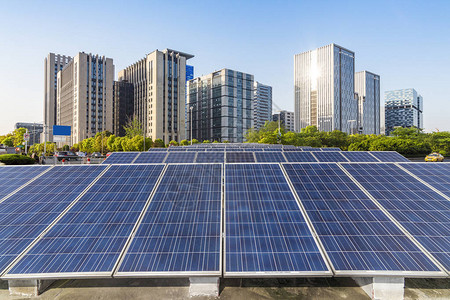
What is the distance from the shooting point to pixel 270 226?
24.6ft

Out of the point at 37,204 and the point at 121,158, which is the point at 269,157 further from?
the point at 37,204

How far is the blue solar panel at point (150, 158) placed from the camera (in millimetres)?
23000

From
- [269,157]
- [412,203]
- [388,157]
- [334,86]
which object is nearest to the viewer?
[412,203]

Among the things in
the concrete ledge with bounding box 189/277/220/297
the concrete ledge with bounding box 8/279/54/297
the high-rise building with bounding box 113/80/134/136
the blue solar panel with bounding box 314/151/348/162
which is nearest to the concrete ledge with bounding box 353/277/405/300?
the concrete ledge with bounding box 189/277/220/297

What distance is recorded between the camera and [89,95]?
144 m

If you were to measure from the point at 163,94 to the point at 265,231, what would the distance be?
144828mm

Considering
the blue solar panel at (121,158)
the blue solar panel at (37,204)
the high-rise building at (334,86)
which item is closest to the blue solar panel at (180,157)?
the blue solar panel at (121,158)

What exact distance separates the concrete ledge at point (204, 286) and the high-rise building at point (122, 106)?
171 meters

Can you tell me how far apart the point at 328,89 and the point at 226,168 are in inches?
7978

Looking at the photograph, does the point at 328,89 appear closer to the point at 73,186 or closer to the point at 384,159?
the point at 384,159

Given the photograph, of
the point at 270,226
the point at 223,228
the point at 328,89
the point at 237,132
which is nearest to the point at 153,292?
the point at 223,228

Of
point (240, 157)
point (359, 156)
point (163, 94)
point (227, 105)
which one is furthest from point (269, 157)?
point (227, 105)

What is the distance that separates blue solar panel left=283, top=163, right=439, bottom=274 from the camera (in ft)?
21.2

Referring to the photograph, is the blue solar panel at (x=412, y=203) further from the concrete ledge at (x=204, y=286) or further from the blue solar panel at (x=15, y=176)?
the blue solar panel at (x=15, y=176)
